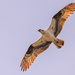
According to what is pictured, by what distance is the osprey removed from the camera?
58.9 feet

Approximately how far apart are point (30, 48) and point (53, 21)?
2.30 m

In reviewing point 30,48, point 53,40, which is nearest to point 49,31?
point 53,40

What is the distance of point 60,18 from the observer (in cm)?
1819

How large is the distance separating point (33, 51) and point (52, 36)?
6.37 feet

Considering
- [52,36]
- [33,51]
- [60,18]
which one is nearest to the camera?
[52,36]

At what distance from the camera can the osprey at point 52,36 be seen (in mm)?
17938

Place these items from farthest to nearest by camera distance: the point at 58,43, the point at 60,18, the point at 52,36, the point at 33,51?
1. the point at 33,51
2. the point at 60,18
3. the point at 52,36
4. the point at 58,43

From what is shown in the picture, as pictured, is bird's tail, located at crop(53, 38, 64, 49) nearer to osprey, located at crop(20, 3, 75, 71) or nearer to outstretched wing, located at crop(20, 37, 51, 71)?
osprey, located at crop(20, 3, 75, 71)

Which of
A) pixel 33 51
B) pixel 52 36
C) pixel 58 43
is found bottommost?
pixel 58 43

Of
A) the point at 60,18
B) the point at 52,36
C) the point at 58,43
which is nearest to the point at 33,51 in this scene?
the point at 52,36

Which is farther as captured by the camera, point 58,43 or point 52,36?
point 52,36

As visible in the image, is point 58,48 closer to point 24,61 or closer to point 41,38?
point 41,38

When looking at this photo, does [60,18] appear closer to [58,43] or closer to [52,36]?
[52,36]

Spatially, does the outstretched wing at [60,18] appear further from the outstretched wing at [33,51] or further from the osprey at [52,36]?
the outstretched wing at [33,51]
